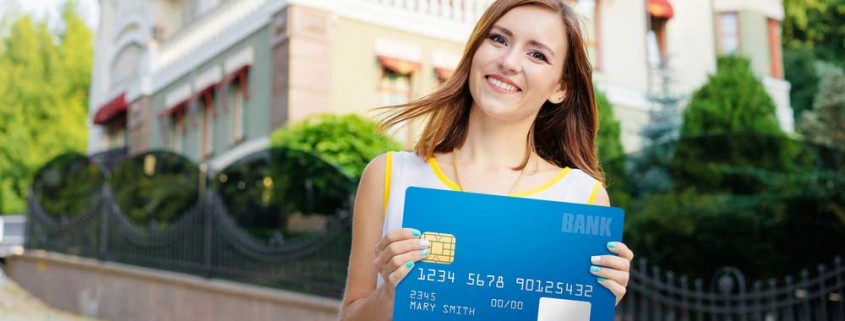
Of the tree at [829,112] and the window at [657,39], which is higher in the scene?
the window at [657,39]

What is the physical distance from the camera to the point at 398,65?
39.8 ft

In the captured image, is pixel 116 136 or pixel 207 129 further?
pixel 116 136

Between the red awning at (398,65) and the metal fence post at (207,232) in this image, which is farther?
the red awning at (398,65)

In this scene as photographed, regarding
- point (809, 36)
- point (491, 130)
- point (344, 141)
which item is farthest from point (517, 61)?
point (809, 36)

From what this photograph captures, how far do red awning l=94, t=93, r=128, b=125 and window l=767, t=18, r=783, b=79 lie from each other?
1327cm

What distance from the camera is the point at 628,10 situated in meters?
14.2

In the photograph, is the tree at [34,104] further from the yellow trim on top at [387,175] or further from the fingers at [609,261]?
the fingers at [609,261]

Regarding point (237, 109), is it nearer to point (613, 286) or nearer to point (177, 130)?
point (177, 130)

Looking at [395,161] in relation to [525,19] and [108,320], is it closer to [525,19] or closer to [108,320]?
[525,19]

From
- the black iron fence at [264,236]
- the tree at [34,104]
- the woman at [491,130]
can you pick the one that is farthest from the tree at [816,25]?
the tree at [34,104]

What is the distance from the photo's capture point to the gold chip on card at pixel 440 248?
1.37 m

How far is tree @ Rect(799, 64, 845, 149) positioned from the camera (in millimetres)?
11684

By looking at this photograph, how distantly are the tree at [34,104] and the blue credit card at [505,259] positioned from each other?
2996 cm

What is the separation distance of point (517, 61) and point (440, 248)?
1.20 feet
